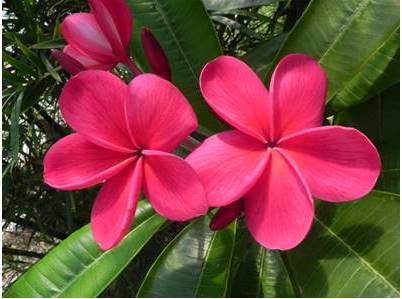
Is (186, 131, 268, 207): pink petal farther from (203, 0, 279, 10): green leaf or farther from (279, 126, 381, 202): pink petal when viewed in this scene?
(203, 0, 279, 10): green leaf

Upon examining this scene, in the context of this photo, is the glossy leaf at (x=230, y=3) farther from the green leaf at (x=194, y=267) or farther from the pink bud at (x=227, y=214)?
the pink bud at (x=227, y=214)

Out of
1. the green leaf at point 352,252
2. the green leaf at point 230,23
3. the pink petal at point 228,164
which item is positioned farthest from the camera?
the green leaf at point 230,23

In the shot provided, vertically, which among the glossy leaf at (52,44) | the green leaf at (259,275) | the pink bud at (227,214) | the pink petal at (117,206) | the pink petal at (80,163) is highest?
the glossy leaf at (52,44)

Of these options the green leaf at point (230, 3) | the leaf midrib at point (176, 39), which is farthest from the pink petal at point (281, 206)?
the green leaf at point (230, 3)

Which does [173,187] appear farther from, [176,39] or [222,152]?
[176,39]

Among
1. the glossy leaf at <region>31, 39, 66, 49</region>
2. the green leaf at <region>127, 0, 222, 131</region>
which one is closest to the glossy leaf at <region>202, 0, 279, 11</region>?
the green leaf at <region>127, 0, 222, 131</region>

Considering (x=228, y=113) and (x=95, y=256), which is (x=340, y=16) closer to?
(x=228, y=113)
